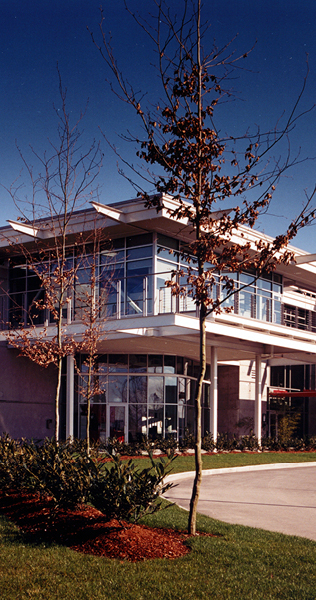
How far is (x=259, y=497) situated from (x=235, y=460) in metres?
8.95

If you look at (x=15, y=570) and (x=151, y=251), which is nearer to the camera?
(x=15, y=570)

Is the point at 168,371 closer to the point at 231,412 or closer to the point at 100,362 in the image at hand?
the point at 100,362

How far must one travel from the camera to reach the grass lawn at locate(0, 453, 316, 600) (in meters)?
5.80

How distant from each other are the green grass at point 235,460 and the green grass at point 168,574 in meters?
10.7

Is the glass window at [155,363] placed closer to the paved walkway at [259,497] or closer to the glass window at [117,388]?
the glass window at [117,388]

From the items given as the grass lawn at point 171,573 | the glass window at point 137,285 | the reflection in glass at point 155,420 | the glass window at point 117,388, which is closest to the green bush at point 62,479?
the grass lawn at point 171,573

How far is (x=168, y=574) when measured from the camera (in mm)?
6352

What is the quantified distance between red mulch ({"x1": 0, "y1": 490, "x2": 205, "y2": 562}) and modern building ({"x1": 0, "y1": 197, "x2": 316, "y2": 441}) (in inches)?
501

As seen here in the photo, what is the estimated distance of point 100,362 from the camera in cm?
2727

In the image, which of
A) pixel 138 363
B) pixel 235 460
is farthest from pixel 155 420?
pixel 235 460

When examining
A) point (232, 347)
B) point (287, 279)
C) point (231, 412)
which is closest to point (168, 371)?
point (232, 347)

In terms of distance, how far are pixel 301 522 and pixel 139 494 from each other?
→ 14.4 feet

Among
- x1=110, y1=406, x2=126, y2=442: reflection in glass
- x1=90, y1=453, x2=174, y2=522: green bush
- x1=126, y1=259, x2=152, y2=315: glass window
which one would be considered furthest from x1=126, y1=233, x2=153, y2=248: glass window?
x1=90, y1=453, x2=174, y2=522: green bush

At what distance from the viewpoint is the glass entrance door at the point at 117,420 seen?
2683 cm
